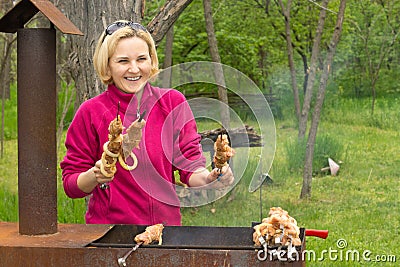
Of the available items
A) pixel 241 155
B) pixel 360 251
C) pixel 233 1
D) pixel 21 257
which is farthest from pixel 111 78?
pixel 233 1

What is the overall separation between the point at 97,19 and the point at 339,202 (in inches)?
147

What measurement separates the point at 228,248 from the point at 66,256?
53 cm

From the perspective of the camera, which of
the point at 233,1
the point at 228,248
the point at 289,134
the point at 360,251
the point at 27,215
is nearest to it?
the point at 228,248

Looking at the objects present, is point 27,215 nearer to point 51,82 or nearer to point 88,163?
point 88,163

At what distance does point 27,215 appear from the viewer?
265cm

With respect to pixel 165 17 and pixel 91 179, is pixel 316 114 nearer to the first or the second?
pixel 165 17

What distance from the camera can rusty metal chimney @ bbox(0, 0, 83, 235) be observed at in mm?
2652

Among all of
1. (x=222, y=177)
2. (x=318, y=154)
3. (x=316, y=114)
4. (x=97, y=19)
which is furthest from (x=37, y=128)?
(x=318, y=154)

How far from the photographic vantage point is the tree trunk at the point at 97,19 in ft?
13.2

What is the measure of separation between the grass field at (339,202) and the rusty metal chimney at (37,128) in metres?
2.66

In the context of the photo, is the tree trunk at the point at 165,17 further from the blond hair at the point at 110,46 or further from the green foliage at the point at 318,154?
the green foliage at the point at 318,154

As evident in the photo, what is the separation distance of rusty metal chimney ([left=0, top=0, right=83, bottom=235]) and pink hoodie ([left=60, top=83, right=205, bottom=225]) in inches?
4.9

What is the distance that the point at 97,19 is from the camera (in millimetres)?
4047

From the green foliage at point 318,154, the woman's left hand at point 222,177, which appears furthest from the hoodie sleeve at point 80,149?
the green foliage at point 318,154
